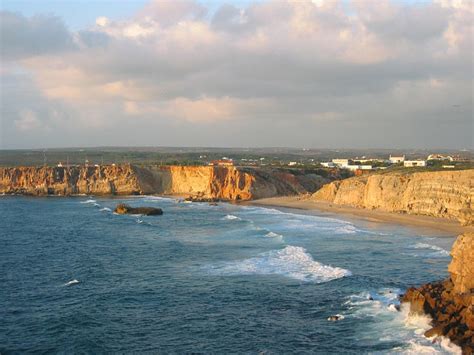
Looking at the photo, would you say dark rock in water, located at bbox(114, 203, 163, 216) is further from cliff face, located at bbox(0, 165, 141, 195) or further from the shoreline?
cliff face, located at bbox(0, 165, 141, 195)

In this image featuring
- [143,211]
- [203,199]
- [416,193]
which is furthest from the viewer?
[203,199]

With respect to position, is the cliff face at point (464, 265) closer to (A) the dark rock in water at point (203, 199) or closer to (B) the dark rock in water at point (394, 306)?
(B) the dark rock in water at point (394, 306)

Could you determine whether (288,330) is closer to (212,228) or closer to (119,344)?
(119,344)

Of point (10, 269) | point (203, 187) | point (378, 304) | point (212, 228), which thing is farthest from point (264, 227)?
point (203, 187)

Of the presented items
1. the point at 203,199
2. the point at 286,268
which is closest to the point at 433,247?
the point at 286,268

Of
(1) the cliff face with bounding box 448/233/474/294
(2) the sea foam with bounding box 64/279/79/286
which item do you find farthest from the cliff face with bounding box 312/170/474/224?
(2) the sea foam with bounding box 64/279/79/286

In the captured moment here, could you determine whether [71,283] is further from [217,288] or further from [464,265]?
[464,265]

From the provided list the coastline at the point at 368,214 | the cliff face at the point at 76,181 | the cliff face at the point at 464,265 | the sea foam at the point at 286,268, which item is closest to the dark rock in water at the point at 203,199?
the coastline at the point at 368,214
